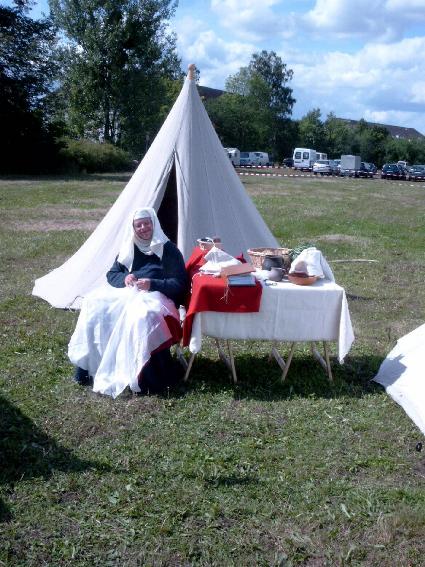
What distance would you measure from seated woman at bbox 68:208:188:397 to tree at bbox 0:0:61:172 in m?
27.0

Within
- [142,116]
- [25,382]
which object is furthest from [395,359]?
[142,116]

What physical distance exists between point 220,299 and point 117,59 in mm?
33498

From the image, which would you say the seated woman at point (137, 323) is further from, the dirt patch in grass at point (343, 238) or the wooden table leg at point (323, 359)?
the dirt patch in grass at point (343, 238)

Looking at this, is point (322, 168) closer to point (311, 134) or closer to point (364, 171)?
point (364, 171)

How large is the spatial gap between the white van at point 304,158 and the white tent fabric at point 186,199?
47.9 metres

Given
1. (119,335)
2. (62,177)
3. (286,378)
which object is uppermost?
(119,335)

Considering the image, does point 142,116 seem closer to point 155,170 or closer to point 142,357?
point 155,170

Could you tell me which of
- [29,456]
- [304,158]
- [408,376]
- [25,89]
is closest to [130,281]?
[29,456]

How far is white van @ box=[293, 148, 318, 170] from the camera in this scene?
54.9 meters

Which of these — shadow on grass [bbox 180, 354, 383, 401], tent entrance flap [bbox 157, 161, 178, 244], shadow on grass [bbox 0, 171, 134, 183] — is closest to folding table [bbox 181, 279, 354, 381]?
shadow on grass [bbox 180, 354, 383, 401]

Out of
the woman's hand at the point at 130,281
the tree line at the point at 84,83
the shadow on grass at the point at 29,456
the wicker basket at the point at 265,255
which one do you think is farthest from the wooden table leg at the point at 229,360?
the tree line at the point at 84,83

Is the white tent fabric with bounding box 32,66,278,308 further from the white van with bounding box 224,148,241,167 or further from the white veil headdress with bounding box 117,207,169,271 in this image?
the white van with bounding box 224,148,241,167

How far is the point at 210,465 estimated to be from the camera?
4.12 m

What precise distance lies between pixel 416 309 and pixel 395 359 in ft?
8.67
